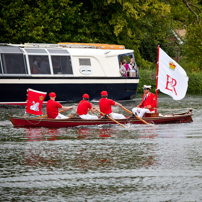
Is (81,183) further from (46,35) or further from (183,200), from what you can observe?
(46,35)

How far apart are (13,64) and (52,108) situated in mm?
9533

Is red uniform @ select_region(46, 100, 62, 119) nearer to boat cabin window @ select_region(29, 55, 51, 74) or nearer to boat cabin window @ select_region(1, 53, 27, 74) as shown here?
boat cabin window @ select_region(1, 53, 27, 74)

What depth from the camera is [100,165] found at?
12547 mm

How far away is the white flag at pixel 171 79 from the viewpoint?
22.6 metres

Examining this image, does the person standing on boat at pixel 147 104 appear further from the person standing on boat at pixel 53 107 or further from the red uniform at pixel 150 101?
the person standing on boat at pixel 53 107

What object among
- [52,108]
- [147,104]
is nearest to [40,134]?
[52,108]

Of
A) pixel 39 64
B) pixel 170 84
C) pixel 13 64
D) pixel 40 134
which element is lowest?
pixel 40 134

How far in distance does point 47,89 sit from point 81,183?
1921cm

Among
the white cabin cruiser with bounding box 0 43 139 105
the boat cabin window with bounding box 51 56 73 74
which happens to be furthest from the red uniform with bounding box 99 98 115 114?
the boat cabin window with bounding box 51 56 73 74

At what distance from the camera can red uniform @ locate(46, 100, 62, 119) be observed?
Result: 20.3 meters

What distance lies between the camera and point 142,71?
45.7 m

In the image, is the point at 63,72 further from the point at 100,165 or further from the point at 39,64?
the point at 100,165

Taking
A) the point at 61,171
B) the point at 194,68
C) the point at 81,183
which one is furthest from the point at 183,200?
the point at 194,68

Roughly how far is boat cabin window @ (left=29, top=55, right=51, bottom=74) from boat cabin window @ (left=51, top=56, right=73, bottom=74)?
41 centimetres
